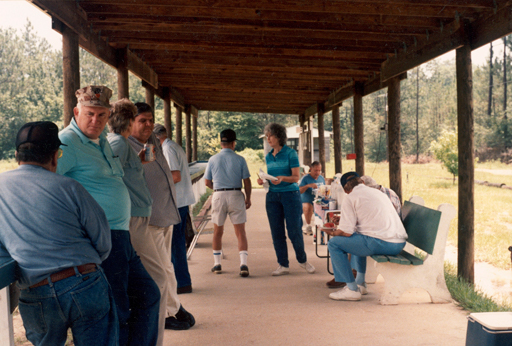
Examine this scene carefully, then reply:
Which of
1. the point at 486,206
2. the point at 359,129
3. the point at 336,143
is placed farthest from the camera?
the point at 486,206

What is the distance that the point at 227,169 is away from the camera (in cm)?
571

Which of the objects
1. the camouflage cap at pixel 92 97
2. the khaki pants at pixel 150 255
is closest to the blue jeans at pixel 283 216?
the khaki pants at pixel 150 255

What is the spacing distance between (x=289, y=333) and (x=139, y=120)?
1.91 meters

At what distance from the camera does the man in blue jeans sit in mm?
1896

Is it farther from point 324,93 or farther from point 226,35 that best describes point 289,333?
point 324,93

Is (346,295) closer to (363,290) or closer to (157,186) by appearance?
(363,290)

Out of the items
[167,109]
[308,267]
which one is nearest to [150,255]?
[308,267]

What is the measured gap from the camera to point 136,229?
10.2 ft

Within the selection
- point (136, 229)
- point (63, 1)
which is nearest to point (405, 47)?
point (63, 1)

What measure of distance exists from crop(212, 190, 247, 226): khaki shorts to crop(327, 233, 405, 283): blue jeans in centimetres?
128

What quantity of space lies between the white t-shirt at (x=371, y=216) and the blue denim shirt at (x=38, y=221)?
3177 mm

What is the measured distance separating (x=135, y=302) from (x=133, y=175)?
74 centimetres

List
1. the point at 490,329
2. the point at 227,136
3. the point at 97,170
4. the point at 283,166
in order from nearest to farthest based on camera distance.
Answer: the point at 97,170
the point at 490,329
the point at 227,136
the point at 283,166

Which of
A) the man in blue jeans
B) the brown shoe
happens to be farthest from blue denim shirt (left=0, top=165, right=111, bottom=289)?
the brown shoe
